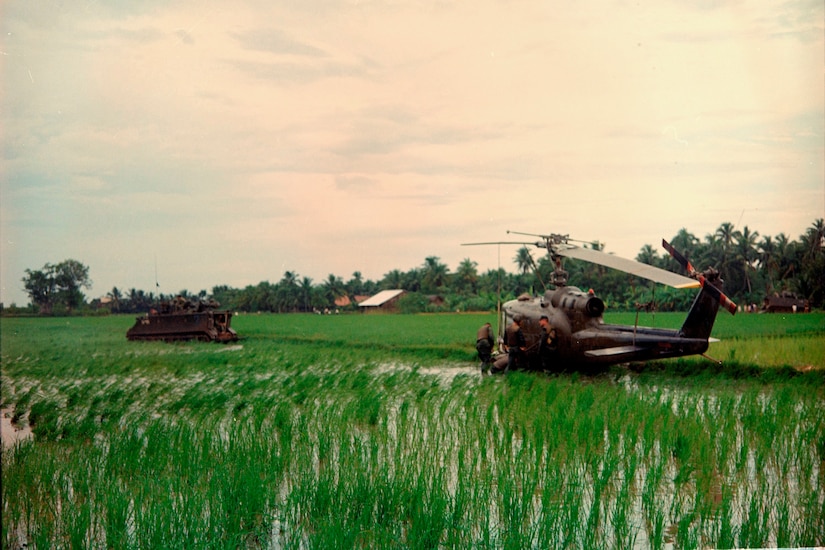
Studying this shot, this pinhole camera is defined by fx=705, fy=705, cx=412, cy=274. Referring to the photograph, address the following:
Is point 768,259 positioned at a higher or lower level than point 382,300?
higher

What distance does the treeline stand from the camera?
15.9 feet

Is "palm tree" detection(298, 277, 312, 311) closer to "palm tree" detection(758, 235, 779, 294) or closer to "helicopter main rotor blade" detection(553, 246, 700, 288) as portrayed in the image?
"helicopter main rotor blade" detection(553, 246, 700, 288)

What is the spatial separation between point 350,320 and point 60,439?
224 centimetres

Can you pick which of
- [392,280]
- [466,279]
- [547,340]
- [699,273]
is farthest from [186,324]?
[699,273]

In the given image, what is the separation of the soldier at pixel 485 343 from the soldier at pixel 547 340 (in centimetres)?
51

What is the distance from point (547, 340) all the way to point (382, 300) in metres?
1.48

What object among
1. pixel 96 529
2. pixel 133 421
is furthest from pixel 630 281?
pixel 96 529

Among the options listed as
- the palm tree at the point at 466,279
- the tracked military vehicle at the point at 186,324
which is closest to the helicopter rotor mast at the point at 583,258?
the palm tree at the point at 466,279

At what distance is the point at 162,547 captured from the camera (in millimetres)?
2789

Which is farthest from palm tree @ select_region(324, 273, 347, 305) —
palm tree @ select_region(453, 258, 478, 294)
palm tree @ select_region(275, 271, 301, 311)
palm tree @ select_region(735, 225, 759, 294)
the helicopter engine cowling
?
palm tree @ select_region(735, 225, 759, 294)

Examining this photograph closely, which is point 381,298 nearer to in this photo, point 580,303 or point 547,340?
point 547,340

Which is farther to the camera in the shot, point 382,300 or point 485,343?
point 485,343

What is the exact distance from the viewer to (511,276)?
6.12 meters

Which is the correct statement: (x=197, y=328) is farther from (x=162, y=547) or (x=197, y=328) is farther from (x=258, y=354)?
(x=162, y=547)
